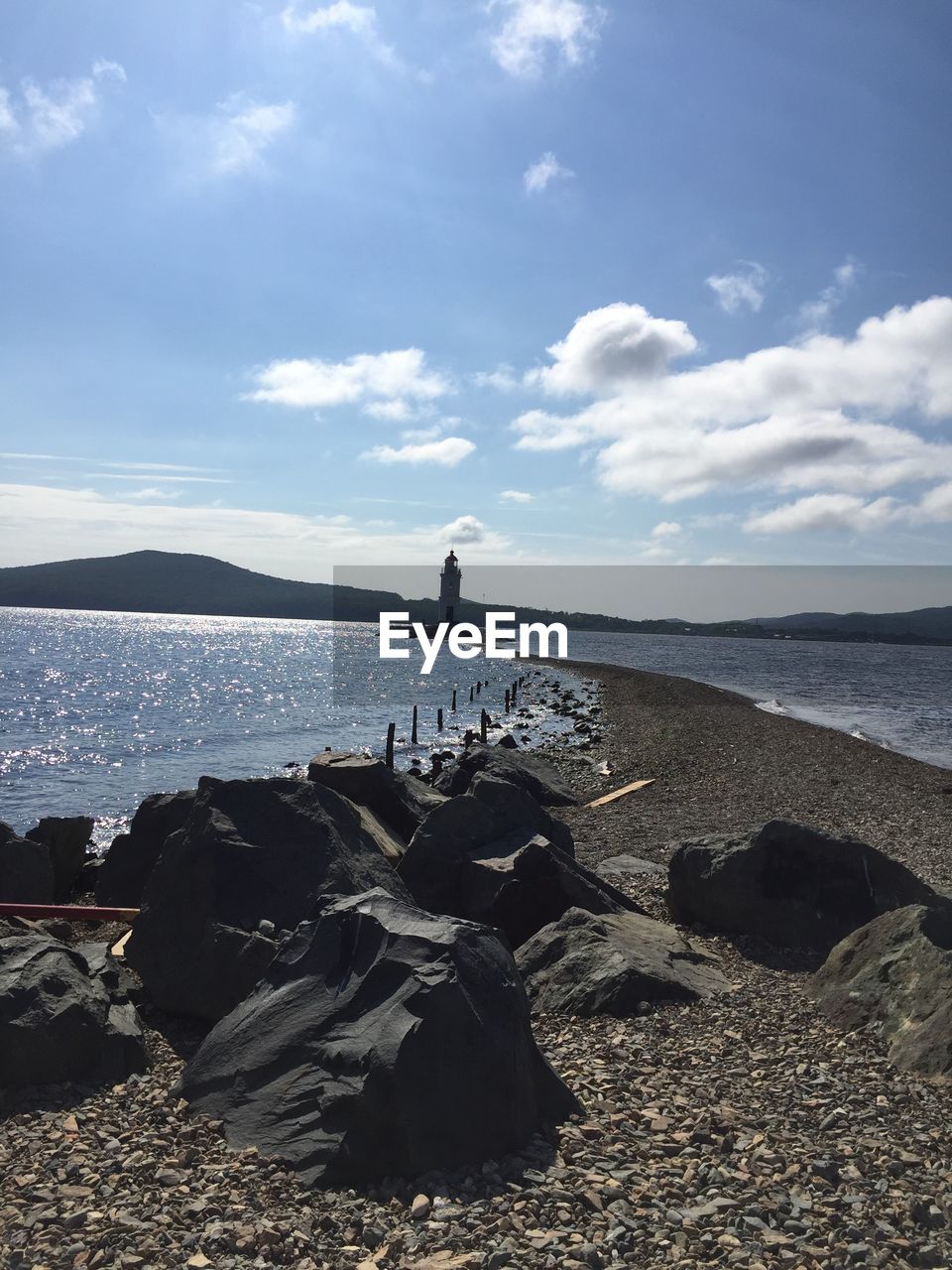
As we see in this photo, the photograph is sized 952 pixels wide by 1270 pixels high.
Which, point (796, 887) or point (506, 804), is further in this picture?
point (506, 804)

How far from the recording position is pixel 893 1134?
573 centimetres

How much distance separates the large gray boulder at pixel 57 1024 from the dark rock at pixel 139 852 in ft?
17.8

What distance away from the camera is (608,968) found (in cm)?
829

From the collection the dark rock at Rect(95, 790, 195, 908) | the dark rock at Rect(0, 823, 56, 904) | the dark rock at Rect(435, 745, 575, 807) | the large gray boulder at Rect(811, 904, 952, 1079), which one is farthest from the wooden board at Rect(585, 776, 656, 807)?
the large gray boulder at Rect(811, 904, 952, 1079)

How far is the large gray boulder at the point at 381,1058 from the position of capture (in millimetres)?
5355

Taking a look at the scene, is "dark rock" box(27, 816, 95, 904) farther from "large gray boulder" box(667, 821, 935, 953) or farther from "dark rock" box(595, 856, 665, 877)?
"large gray boulder" box(667, 821, 935, 953)

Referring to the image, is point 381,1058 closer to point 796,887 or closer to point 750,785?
point 796,887

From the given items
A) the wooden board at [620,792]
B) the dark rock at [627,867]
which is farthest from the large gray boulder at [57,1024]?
the wooden board at [620,792]

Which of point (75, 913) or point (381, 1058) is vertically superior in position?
point (381, 1058)

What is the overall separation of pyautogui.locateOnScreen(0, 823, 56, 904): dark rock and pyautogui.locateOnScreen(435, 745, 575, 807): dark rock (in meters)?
9.69

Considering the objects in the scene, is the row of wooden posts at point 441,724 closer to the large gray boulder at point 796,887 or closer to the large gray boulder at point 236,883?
the large gray boulder at point 796,887

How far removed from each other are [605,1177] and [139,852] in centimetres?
969

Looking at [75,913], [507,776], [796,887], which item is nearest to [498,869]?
[796,887]

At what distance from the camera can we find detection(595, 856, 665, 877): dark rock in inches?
569
